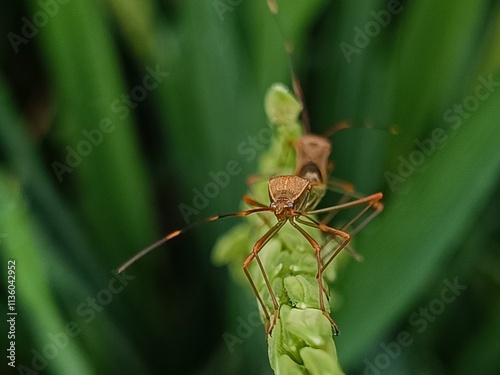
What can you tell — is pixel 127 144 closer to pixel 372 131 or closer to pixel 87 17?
pixel 87 17

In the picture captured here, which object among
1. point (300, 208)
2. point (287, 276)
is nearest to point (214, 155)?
point (300, 208)

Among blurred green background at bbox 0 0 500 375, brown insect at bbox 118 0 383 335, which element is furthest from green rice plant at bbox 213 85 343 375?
blurred green background at bbox 0 0 500 375

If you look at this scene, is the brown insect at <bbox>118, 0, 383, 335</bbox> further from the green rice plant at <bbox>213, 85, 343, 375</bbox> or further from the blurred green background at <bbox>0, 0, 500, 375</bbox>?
the blurred green background at <bbox>0, 0, 500, 375</bbox>

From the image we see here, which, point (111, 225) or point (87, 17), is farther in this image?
point (111, 225)

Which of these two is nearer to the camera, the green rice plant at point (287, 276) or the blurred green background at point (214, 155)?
the green rice plant at point (287, 276)

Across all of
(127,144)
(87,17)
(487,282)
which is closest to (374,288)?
(487,282)

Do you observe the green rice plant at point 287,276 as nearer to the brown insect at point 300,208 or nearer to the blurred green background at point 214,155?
the brown insect at point 300,208

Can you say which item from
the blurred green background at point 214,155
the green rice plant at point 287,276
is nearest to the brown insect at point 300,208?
the green rice plant at point 287,276

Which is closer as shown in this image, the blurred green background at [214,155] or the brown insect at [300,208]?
the brown insect at [300,208]
